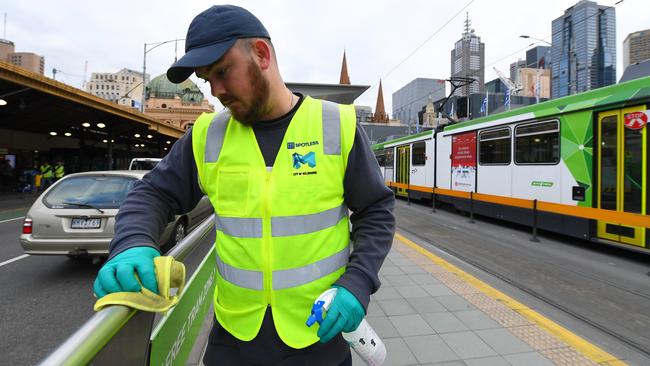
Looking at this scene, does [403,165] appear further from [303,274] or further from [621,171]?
[303,274]

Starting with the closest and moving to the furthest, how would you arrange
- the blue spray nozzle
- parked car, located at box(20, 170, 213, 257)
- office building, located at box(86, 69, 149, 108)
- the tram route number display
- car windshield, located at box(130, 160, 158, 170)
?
the blue spray nozzle < parked car, located at box(20, 170, 213, 257) < the tram route number display < car windshield, located at box(130, 160, 158, 170) < office building, located at box(86, 69, 149, 108)

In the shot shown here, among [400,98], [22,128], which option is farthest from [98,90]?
[400,98]

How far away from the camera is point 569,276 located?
5336mm

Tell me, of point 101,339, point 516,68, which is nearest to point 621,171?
point 101,339

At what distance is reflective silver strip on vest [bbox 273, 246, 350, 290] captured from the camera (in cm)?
130

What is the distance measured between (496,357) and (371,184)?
7.69ft

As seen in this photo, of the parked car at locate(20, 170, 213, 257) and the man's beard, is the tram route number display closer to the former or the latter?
the man's beard

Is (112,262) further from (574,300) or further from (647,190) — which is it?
(647,190)

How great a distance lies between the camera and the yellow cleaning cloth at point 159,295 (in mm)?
1042

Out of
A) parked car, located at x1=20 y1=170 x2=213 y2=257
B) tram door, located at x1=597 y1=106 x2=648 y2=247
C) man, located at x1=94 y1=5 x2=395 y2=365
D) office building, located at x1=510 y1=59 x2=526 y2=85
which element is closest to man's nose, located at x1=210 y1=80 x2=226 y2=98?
man, located at x1=94 y1=5 x2=395 y2=365

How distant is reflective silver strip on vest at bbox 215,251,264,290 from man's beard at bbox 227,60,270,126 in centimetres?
59

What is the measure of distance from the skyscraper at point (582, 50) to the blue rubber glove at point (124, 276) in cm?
2181

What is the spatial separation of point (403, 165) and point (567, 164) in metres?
9.12

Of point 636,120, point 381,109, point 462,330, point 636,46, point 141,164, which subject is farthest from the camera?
point 381,109
